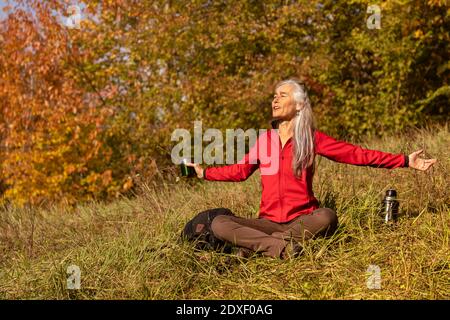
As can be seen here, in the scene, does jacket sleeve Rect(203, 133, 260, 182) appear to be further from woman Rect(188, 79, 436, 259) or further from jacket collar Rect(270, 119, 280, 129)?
jacket collar Rect(270, 119, 280, 129)

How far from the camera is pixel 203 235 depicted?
4496mm

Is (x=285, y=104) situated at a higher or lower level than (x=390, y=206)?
higher

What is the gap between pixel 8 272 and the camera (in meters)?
4.58

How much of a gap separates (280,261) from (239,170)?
2.94ft

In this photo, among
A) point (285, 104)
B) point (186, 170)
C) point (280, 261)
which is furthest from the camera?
point (186, 170)

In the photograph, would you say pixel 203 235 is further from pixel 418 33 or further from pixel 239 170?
pixel 418 33

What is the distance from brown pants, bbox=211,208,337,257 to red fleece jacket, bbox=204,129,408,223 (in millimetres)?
115

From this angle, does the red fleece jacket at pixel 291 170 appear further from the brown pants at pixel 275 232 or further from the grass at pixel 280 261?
the grass at pixel 280 261

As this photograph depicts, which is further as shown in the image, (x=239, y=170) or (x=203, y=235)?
(x=239, y=170)

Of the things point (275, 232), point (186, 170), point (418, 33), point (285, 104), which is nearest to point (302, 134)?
point (285, 104)
